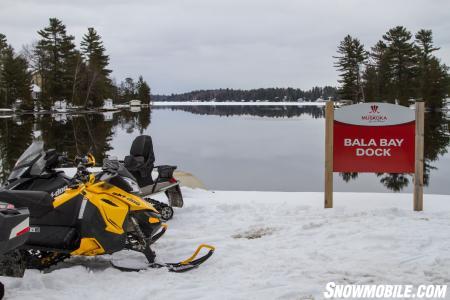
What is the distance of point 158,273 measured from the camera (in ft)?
15.8

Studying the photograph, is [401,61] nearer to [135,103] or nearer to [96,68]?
[96,68]

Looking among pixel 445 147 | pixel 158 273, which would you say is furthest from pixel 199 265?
pixel 445 147

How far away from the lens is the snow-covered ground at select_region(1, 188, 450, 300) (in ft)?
14.2

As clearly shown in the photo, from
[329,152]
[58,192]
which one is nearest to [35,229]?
[58,192]

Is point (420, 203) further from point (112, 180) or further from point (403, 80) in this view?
point (403, 80)

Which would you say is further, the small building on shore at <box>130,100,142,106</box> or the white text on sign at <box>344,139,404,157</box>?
the small building on shore at <box>130,100,142,106</box>

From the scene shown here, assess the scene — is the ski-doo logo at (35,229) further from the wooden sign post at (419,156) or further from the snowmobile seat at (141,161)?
the wooden sign post at (419,156)

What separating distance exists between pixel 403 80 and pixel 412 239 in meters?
60.8

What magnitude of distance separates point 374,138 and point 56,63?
64.7 metres

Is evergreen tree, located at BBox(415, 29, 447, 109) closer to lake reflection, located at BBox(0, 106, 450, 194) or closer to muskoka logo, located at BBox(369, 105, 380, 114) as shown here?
lake reflection, located at BBox(0, 106, 450, 194)

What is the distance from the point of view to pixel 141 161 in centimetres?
779

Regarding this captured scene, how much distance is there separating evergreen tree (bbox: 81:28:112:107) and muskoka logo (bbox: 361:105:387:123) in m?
66.1

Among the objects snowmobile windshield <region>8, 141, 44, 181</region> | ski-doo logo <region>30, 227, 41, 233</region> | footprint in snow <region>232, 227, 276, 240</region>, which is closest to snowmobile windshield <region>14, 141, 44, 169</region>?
snowmobile windshield <region>8, 141, 44, 181</region>

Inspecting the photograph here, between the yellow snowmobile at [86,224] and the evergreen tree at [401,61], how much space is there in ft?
194
